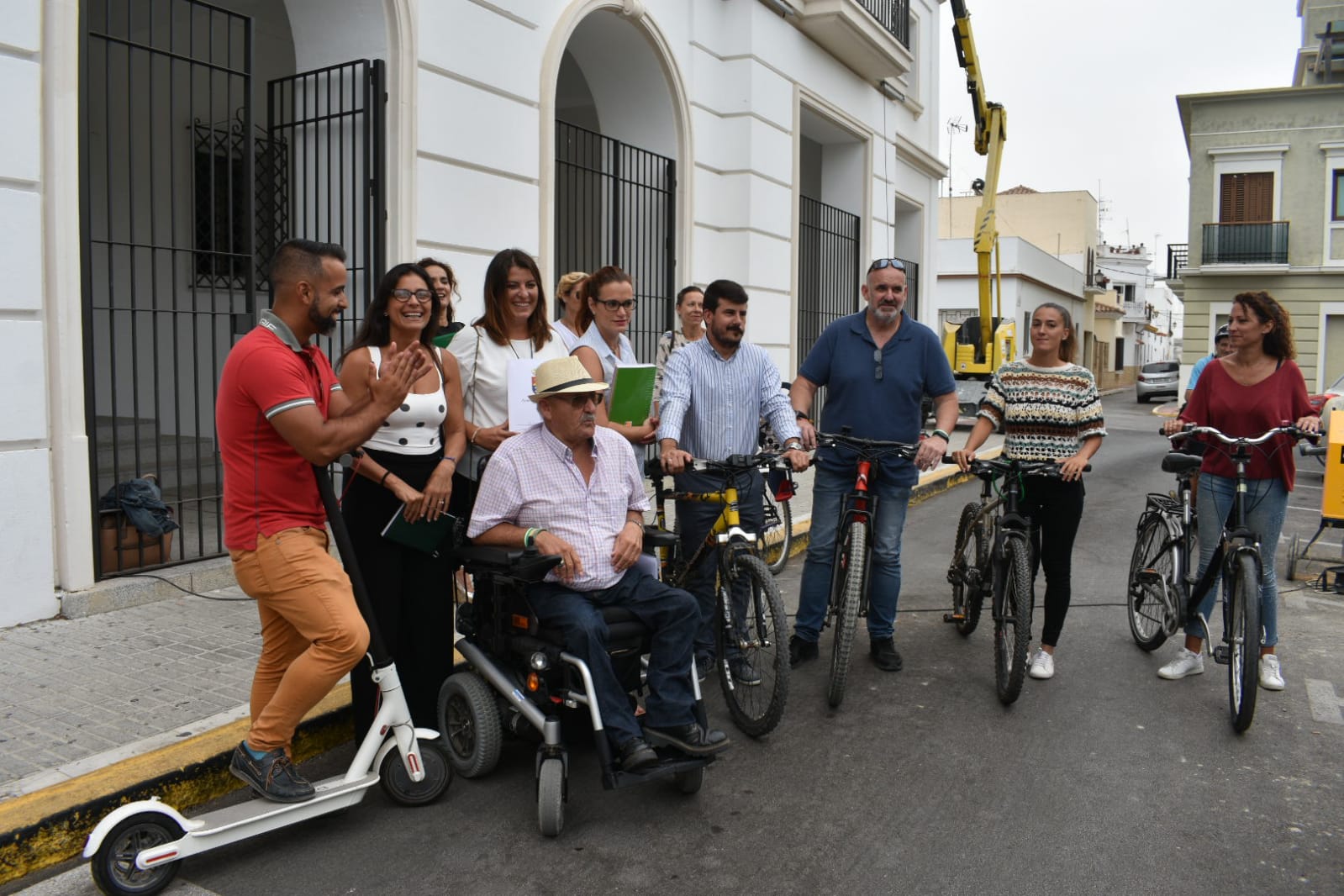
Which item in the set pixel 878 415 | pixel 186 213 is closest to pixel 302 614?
pixel 878 415

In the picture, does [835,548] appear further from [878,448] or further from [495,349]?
[495,349]

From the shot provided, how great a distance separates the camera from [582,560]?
157 inches

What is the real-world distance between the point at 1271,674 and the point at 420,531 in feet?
13.0

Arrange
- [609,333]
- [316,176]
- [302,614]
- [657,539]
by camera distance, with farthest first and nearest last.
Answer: [316,176] < [609,333] < [657,539] < [302,614]

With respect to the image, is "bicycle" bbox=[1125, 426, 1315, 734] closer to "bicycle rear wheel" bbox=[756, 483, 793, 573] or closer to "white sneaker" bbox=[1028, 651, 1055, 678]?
"white sneaker" bbox=[1028, 651, 1055, 678]

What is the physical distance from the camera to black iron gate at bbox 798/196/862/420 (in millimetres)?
14523

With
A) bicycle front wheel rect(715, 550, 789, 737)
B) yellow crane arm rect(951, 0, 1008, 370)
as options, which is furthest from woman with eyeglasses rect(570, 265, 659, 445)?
yellow crane arm rect(951, 0, 1008, 370)

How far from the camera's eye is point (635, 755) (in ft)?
11.8

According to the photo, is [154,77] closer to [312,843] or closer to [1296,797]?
[312,843]

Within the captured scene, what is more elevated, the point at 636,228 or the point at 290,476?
the point at 636,228

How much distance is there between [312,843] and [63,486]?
3047 mm

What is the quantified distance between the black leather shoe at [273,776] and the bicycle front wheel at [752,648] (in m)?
1.78

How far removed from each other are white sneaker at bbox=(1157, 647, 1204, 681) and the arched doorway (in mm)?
6742

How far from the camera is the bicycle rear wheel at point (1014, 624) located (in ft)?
15.7
